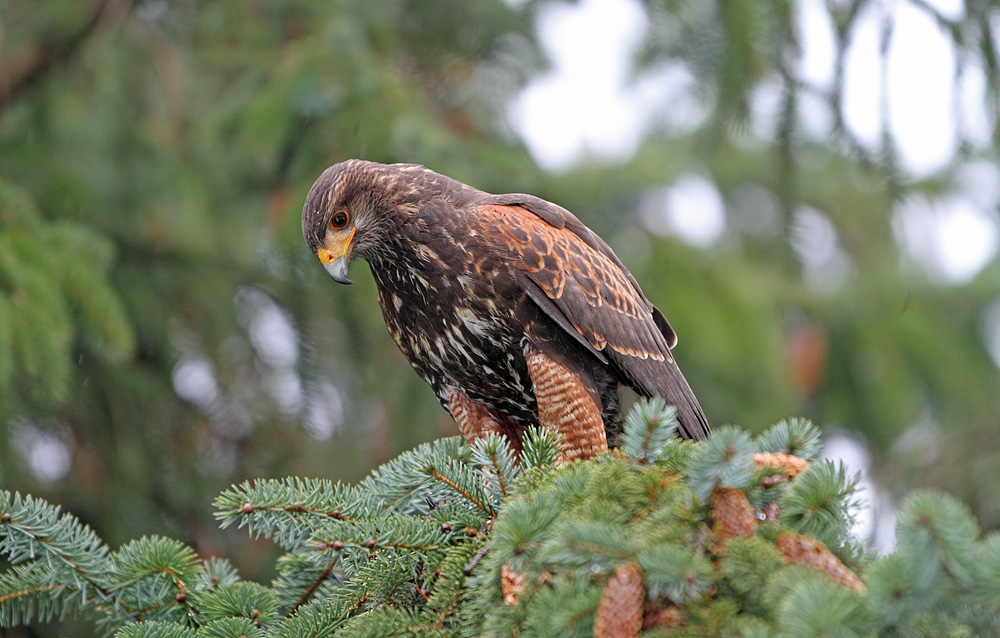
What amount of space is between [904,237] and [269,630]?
7387mm

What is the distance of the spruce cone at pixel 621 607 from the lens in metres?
1.45

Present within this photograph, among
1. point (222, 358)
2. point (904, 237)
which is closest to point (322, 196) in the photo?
point (222, 358)

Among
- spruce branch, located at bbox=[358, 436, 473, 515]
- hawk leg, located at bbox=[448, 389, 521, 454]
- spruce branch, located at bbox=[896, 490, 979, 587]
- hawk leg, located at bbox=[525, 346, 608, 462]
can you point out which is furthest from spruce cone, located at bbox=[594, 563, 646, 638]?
hawk leg, located at bbox=[448, 389, 521, 454]

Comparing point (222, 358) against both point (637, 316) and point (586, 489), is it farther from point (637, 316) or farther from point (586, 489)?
point (586, 489)

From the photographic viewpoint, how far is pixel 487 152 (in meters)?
4.47

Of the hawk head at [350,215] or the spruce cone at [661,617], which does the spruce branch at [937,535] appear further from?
the hawk head at [350,215]

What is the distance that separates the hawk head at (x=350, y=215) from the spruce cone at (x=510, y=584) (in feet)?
5.30

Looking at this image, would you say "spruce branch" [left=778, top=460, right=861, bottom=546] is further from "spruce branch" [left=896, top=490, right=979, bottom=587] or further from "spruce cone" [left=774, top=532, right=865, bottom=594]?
"spruce branch" [left=896, top=490, right=979, bottom=587]

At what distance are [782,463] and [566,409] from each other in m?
1.13

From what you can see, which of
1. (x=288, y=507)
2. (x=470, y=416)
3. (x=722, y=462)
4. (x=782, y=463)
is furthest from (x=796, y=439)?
(x=470, y=416)

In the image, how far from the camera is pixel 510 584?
1.67 m

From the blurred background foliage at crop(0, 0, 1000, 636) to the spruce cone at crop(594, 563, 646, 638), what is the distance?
294 cm

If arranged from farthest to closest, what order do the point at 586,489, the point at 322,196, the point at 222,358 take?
the point at 222,358
the point at 322,196
the point at 586,489

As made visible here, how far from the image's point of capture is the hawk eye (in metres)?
3.07
